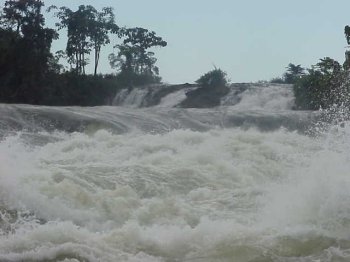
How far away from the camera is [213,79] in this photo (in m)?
33.2

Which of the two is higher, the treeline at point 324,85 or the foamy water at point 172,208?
the treeline at point 324,85

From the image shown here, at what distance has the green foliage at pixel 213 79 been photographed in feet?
107

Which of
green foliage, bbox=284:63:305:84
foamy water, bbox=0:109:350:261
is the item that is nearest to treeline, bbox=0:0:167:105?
green foliage, bbox=284:63:305:84

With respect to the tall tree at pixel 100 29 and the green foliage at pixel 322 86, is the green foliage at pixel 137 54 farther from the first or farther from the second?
the green foliage at pixel 322 86

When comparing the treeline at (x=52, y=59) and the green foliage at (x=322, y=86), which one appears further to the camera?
the treeline at (x=52, y=59)

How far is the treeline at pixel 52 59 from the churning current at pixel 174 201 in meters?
16.9

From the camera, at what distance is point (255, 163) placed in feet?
37.3

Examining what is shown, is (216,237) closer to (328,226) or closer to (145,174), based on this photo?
(328,226)

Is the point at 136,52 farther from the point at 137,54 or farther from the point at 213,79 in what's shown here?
the point at 213,79

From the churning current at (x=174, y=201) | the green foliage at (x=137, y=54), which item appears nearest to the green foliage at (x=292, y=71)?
the green foliage at (x=137, y=54)

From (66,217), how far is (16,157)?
7.90ft

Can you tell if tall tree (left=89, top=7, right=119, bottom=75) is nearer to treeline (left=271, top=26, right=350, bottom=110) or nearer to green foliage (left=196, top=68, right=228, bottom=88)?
green foliage (left=196, top=68, right=228, bottom=88)

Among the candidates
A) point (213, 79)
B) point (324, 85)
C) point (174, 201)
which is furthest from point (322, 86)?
point (174, 201)

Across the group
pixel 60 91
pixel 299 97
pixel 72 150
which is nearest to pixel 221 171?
pixel 72 150
